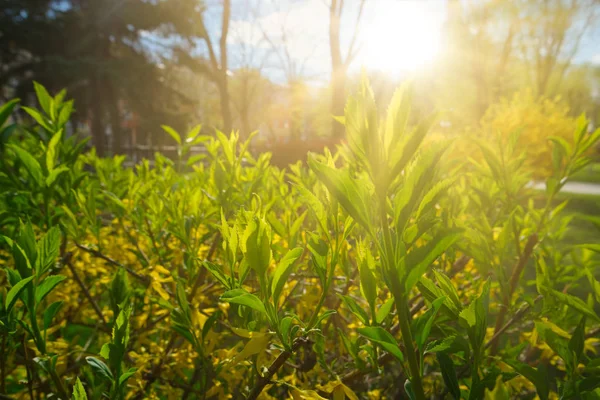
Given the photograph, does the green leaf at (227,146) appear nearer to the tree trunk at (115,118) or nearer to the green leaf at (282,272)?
the green leaf at (282,272)

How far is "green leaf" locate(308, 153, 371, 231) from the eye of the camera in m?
0.58

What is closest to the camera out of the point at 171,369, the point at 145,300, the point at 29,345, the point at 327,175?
the point at 327,175

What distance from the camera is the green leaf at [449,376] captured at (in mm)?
607

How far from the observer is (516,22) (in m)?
26.8

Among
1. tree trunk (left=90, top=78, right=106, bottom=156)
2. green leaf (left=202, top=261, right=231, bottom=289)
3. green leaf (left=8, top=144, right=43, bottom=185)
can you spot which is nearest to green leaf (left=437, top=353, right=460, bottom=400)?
green leaf (left=202, top=261, right=231, bottom=289)

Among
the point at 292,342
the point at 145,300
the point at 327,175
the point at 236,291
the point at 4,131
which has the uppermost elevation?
the point at 4,131

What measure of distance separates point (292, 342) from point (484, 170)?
43.8 inches

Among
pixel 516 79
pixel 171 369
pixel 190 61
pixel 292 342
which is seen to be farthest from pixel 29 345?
pixel 516 79

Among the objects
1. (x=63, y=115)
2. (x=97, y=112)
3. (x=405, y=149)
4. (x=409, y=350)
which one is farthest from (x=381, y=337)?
(x=97, y=112)

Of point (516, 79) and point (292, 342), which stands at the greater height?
point (516, 79)

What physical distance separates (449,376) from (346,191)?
32 cm

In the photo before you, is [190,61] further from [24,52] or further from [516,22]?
[516,22]

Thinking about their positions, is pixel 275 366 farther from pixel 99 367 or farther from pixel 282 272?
pixel 99 367

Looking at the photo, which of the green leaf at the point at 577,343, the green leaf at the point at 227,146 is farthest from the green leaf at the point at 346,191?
the green leaf at the point at 227,146
